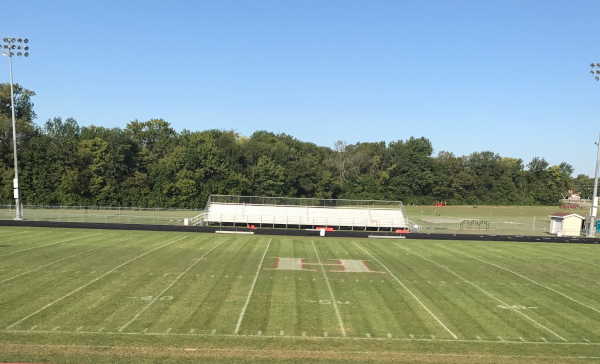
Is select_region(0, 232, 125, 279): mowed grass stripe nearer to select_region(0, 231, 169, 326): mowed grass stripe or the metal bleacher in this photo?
select_region(0, 231, 169, 326): mowed grass stripe

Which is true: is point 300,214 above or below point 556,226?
above

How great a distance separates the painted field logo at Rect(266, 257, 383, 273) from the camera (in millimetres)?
24141

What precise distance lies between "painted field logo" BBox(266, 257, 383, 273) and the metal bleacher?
1975 centimetres

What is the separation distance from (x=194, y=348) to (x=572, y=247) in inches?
1481

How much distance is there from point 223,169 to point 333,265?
5202 centimetres

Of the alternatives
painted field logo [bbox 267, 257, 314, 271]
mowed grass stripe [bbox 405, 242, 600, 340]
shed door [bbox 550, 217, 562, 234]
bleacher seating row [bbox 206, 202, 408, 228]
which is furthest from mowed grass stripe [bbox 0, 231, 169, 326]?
shed door [bbox 550, 217, 562, 234]

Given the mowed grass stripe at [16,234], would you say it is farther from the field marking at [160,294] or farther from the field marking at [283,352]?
the field marking at [283,352]

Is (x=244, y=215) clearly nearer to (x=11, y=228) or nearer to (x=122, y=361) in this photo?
(x=11, y=228)

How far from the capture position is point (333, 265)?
25609mm

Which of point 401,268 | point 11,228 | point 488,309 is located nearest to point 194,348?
point 488,309

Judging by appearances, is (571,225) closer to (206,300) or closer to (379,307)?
(379,307)

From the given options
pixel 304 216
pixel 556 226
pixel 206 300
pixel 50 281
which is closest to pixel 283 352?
pixel 206 300

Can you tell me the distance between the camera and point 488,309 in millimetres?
17312

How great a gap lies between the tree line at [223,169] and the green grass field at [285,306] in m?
41.8
